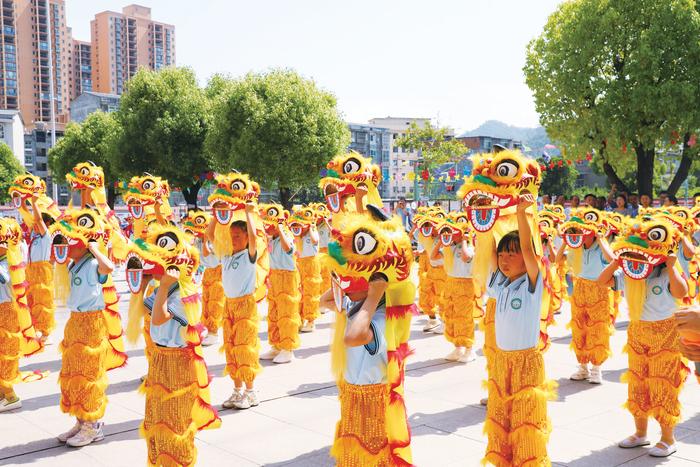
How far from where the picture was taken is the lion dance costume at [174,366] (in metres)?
4.30

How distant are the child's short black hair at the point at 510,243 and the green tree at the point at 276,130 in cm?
1785

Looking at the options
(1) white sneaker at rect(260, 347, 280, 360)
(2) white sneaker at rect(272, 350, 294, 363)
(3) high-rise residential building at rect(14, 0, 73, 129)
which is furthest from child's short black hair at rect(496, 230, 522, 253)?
(3) high-rise residential building at rect(14, 0, 73, 129)

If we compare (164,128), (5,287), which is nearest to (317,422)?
(5,287)

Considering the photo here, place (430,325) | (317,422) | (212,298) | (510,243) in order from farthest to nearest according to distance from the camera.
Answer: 1. (430,325)
2. (212,298)
3. (317,422)
4. (510,243)

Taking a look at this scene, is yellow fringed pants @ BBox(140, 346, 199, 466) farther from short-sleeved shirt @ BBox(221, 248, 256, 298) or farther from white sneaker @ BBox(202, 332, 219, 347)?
white sneaker @ BBox(202, 332, 219, 347)

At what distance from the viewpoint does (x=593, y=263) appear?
724 cm

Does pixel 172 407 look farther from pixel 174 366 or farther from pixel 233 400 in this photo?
pixel 233 400

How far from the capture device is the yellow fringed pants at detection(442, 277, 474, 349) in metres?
8.21

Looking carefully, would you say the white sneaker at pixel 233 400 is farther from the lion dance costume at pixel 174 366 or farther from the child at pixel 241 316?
the lion dance costume at pixel 174 366

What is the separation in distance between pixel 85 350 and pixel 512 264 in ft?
12.0

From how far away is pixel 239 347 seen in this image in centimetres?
642

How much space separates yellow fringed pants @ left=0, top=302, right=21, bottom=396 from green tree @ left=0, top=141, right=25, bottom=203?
169 feet

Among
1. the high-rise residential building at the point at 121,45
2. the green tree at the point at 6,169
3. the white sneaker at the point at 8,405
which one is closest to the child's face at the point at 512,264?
the white sneaker at the point at 8,405

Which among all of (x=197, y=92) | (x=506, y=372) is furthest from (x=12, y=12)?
(x=506, y=372)
